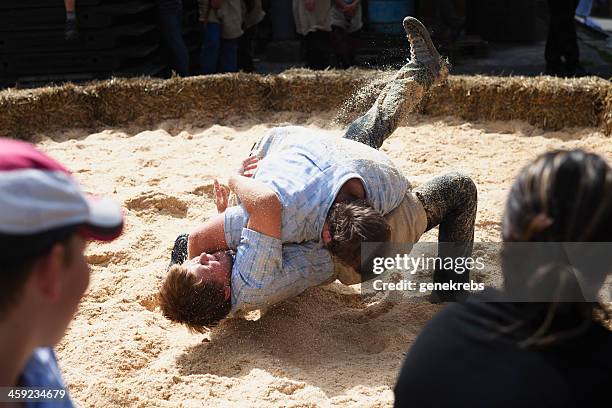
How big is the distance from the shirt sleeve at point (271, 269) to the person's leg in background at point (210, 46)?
15.2 feet

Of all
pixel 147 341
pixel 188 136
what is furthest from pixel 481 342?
pixel 188 136

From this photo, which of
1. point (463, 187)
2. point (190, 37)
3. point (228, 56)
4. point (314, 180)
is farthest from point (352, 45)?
point (314, 180)

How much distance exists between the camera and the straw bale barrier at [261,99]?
595 centimetres

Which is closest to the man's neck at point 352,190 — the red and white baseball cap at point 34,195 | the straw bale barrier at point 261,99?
the red and white baseball cap at point 34,195

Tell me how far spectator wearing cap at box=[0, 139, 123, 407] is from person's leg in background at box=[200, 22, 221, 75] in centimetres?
641

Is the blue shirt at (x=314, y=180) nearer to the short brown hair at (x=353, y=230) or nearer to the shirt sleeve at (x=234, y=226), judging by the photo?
the shirt sleeve at (x=234, y=226)

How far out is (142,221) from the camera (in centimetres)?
452

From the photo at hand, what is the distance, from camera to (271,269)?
3.27 meters

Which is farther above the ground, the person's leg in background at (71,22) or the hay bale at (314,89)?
the person's leg in background at (71,22)

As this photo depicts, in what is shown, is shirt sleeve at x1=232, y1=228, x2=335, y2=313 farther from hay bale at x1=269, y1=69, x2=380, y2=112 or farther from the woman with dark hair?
hay bale at x1=269, y1=69, x2=380, y2=112

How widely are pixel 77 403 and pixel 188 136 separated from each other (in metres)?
3.32

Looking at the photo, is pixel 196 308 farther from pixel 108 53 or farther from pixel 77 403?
pixel 108 53

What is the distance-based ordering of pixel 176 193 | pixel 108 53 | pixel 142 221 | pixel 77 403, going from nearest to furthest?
pixel 77 403, pixel 142 221, pixel 176 193, pixel 108 53

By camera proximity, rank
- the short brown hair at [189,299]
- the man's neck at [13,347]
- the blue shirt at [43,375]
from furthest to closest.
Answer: the short brown hair at [189,299] → the blue shirt at [43,375] → the man's neck at [13,347]
